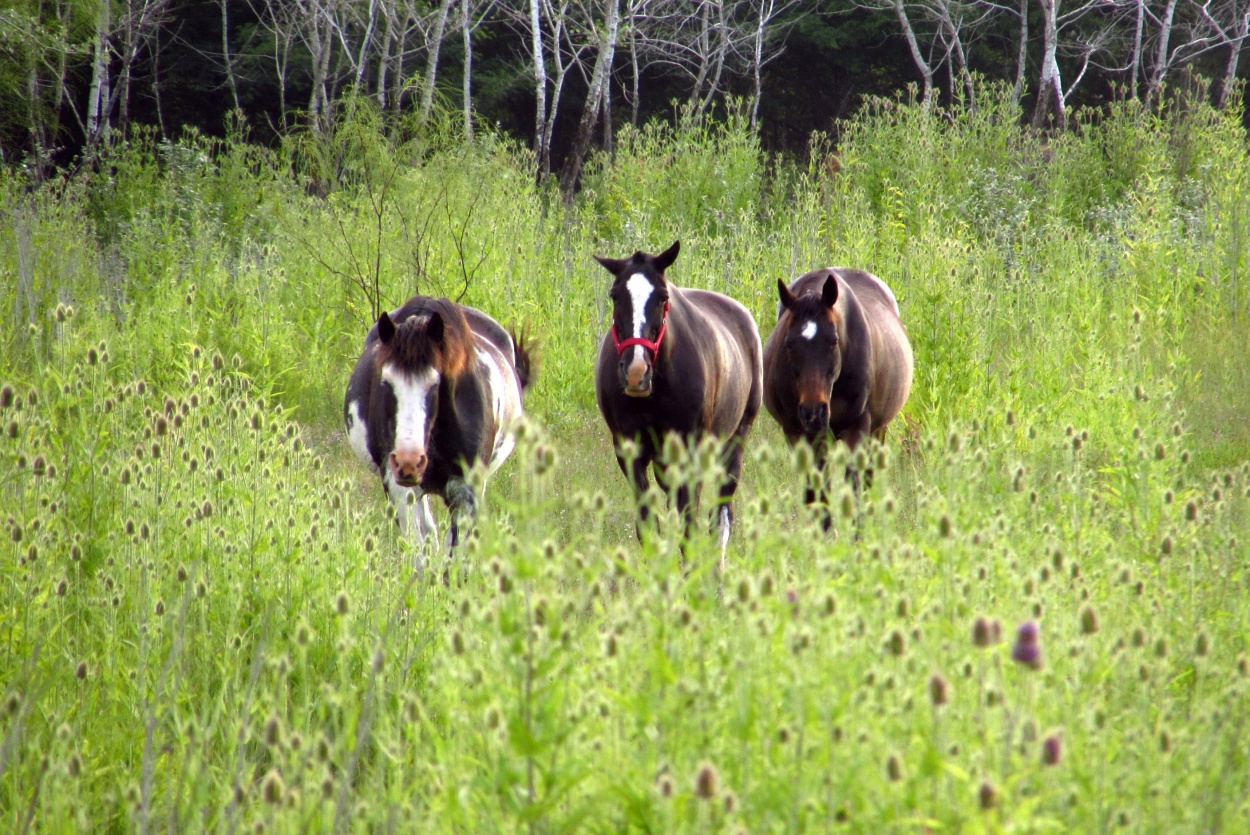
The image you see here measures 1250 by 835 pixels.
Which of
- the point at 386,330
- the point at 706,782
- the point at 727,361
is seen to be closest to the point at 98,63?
the point at 727,361

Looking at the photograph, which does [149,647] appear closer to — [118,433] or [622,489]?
[118,433]

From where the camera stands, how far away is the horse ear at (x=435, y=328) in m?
5.03

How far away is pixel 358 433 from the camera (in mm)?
5691

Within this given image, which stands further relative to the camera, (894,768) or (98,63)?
(98,63)

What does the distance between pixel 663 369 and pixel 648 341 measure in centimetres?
32

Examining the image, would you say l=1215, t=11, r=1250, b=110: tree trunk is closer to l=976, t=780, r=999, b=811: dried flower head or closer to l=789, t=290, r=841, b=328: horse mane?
l=789, t=290, r=841, b=328: horse mane

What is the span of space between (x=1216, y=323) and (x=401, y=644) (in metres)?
9.73

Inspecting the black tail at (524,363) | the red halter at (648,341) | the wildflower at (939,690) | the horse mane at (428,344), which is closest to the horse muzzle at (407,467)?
the horse mane at (428,344)

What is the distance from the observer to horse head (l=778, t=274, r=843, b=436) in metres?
6.07

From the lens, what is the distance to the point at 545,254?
39.1 ft

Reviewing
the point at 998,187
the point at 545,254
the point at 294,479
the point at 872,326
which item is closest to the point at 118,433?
the point at 294,479

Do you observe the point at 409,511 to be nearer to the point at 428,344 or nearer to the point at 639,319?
the point at 428,344

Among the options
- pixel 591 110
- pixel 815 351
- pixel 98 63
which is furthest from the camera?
pixel 98 63

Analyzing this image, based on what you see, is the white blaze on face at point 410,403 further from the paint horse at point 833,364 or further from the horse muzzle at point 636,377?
the paint horse at point 833,364
